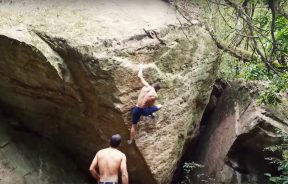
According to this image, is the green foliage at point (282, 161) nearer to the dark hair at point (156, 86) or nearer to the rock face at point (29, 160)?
the dark hair at point (156, 86)

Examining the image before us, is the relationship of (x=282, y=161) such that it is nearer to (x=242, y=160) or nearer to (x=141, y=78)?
(x=242, y=160)

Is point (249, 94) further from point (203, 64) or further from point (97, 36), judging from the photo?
point (97, 36)

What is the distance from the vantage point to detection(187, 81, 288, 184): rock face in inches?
365

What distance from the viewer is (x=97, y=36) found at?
776 cm

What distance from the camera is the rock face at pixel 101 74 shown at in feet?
25.2

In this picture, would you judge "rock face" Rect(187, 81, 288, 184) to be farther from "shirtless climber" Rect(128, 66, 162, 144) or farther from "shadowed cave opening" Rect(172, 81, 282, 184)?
"shirtless climber" Rect(128, 66, 162, 144)

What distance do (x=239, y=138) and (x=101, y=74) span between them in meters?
3.98

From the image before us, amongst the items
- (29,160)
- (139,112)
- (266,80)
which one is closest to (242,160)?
(266,80)

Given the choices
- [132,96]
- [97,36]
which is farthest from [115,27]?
[132,96]

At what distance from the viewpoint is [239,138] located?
9547 mm

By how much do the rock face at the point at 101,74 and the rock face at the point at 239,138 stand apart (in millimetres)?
888

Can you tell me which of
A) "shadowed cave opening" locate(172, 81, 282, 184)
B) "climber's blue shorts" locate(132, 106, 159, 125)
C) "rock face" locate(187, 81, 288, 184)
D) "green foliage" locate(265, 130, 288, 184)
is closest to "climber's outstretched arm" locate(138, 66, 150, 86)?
"climber's blue shorts" locate(132, 106, 159, 125)

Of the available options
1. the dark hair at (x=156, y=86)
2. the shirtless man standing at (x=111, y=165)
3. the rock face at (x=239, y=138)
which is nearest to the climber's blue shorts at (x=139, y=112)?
the dark hair at (x=156, y=86)

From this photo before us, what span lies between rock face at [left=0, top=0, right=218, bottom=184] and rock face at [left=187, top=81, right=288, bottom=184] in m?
0.89
